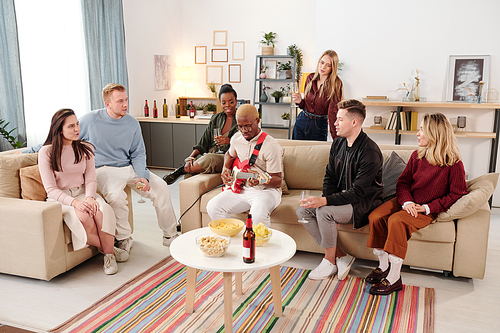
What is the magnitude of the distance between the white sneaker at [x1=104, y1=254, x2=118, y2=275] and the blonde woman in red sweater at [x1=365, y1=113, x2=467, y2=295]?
1672 millimetres

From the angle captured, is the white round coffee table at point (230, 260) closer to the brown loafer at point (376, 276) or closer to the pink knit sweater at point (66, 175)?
the brown loafer at point (376, 276)

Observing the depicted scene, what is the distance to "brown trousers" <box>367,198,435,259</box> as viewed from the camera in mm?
2500

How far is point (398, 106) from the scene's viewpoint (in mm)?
4559

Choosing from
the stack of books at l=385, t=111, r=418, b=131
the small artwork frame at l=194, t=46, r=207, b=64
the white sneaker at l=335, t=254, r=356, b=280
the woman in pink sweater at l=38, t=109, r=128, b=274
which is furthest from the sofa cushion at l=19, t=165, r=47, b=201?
the small artwork frame at l=194, t=46, r=207, b=64

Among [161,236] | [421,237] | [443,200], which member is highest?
[443,200]

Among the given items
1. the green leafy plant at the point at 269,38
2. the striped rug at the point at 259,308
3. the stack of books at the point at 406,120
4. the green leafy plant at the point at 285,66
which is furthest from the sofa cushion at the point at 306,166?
the green leafy plant at the point at 269,38

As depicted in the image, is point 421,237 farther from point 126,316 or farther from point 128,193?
point 128,193

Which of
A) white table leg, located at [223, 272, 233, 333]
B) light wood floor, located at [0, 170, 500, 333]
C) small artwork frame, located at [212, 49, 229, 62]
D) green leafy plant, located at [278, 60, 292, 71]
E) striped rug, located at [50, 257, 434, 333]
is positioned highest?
small artwork frame, located at [212, 49, 229, 62]

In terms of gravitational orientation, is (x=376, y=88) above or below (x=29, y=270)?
above

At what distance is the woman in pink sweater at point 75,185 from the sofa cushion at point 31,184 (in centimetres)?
10

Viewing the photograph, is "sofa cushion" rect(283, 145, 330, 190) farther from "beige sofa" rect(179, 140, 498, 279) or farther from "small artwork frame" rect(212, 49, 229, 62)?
"small artwork frame" rect(212, 49, 229, 62)

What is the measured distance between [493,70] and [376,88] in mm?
1163

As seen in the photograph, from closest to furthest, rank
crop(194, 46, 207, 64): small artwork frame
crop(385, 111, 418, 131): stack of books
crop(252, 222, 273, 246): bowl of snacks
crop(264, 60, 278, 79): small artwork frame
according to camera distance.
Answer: crop(252, 222, 273, 246): bowl of snacks
crop(385, 111, 418, 131): stack of books
crop(264, 60, 278, 79): small artwork frame
crop(194, 46, 207, 64): small artwork frame

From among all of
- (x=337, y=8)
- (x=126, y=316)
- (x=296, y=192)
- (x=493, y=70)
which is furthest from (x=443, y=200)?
(x=337, y=8)
